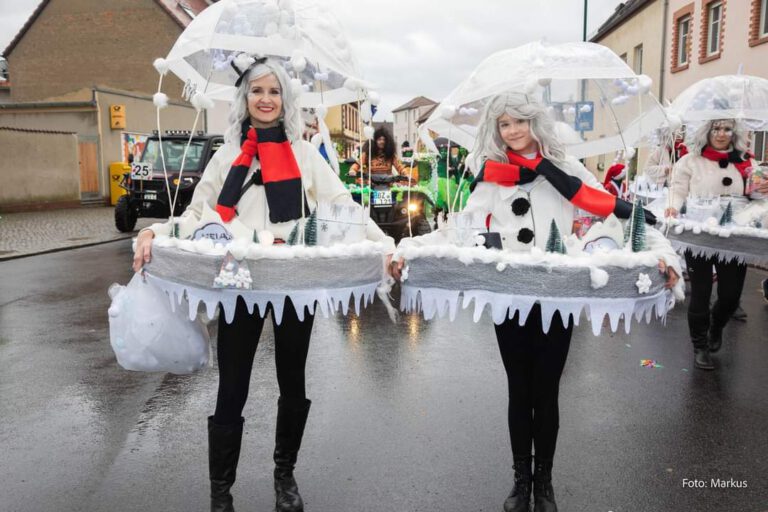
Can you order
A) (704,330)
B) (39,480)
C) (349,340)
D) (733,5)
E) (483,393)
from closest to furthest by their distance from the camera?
(39,480) → (483,393) → (704,330) → (349,340) → (733,5)

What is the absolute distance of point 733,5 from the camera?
17031 millimetres

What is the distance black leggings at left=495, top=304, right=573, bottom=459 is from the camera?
282cm

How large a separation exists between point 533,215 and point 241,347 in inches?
51.8

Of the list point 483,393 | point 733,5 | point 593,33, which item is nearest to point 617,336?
point 483,393

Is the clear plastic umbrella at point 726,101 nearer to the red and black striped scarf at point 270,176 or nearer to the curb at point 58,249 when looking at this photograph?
the red and black striped scarf at point 270,176

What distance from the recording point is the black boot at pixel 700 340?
512 centimetres

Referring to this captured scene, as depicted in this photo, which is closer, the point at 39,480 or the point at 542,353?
the point at 542,353

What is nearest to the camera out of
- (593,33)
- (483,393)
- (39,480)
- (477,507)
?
(477,507)

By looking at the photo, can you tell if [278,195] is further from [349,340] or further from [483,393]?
[349,340]

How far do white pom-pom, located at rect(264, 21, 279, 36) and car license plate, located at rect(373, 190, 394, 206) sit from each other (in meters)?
8.47

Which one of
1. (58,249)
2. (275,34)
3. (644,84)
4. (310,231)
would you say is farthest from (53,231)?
(644,84)

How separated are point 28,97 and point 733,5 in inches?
1203

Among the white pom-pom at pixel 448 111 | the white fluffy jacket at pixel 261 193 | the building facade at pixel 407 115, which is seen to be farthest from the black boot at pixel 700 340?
the building facade at pixel 407 115

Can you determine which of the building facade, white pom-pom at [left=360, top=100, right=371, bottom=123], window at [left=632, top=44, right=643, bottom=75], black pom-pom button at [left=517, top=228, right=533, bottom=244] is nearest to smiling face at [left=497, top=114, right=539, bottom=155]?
black pom-pom button at [left=517, top=228, right=533, bottom=244]
